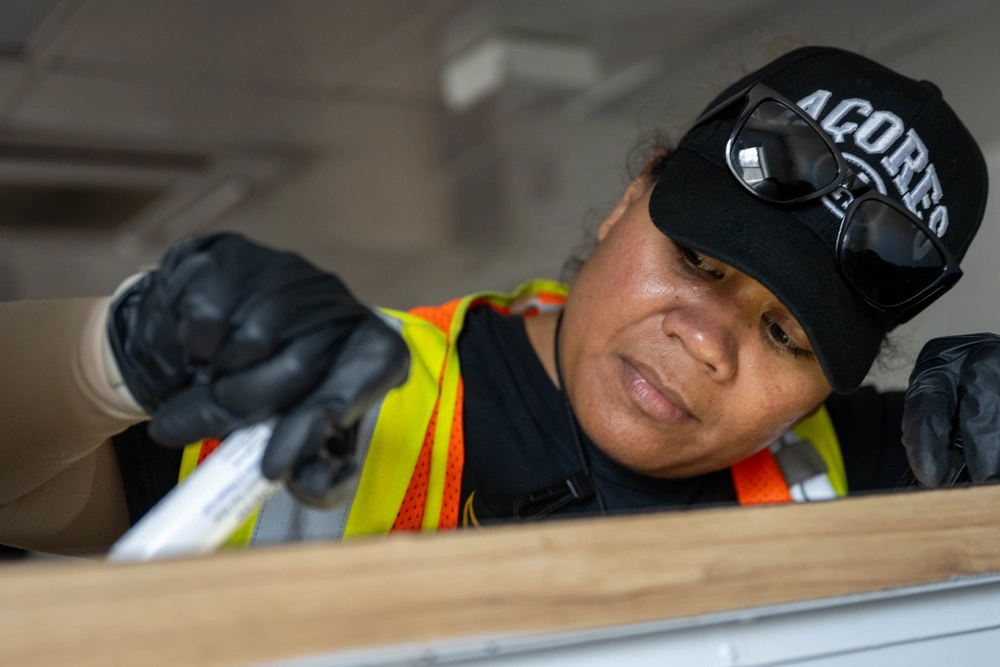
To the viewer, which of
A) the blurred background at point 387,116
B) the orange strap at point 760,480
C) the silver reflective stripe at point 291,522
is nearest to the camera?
the silver reflective stripe at point 291,522

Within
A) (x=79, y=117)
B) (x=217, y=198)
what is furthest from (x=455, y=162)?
(x=79, y=117)

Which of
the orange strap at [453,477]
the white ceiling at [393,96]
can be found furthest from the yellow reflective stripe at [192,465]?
the white ceiling at [393,96]

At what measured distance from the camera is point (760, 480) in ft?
3.14

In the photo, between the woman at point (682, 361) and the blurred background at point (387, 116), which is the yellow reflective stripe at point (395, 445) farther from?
the blurred background at point (387, 116)

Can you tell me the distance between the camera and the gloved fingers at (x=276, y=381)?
42cm

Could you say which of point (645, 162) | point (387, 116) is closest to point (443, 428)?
point (645, 162)

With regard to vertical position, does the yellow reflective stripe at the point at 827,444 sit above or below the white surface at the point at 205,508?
below

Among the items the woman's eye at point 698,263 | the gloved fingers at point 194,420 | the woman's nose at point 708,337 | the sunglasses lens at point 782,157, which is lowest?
the woman's nose at point 708,337

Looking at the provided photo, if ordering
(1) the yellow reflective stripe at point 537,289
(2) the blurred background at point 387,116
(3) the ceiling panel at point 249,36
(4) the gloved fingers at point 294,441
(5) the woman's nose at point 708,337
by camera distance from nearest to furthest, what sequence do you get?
(4) the gloved fingers at point 294,441 < (5) the woman's nose at point 708,337 < (1) the yellow reflective stripe at point 537,289 < (2) the blurred background at point 387,116 < (3) the ceiling panel at point 249,36

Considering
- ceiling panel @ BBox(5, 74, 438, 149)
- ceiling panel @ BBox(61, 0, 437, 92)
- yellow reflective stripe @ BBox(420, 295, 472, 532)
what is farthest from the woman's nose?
ceiling panel @ BBox(5, 74, 438, 149)

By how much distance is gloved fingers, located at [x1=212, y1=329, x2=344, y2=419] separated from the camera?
0.42m

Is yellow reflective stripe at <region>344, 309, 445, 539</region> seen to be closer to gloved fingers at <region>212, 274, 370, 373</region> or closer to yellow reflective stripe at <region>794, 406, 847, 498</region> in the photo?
gloved fingers at <region>212, 274, 370, 373</region>

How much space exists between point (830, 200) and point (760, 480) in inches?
13.4

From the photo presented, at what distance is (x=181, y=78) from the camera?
212 cm
